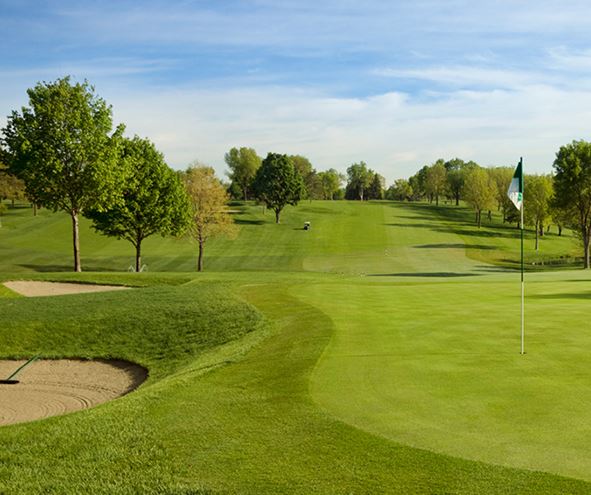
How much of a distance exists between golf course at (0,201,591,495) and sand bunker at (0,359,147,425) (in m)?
0.58

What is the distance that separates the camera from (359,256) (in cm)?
8375

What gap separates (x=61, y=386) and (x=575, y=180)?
66.3 metres

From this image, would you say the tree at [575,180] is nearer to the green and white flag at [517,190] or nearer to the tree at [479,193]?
the tree at [479,193]

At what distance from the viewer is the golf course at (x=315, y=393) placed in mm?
9039

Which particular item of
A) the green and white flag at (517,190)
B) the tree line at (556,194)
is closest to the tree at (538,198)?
the tree line at (556,194)

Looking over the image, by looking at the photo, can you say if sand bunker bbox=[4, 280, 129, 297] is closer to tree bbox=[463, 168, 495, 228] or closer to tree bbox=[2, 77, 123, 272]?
tree bbox=[2, 77, 123, 272]

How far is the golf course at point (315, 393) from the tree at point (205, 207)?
115 feet

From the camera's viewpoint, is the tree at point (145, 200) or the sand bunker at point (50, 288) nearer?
the sand bunker at point (50, 288)

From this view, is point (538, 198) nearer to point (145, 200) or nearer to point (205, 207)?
point (205, 207)

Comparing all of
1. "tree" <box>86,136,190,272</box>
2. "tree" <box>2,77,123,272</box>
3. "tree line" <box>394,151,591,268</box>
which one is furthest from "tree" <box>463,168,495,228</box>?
"tree" <box>2,77,123,272</box>

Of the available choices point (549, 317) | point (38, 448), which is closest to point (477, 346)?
point (549, 317)

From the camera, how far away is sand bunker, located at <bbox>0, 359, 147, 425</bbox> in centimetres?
1794

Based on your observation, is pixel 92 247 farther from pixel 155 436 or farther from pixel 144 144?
pixel 155 436

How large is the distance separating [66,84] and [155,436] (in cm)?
4136
